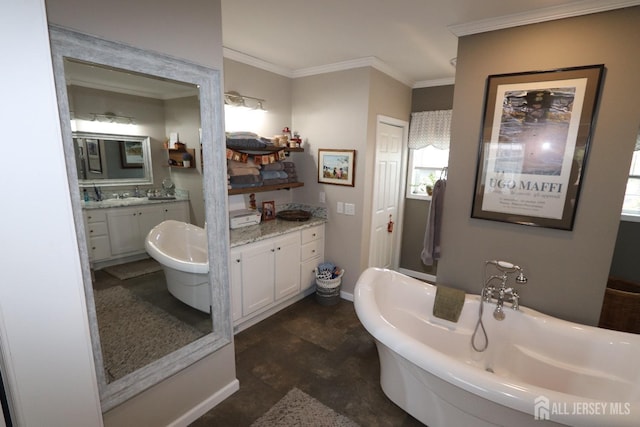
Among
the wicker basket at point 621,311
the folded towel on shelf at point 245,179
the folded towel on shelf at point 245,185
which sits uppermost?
the folded towel on shelf at point 245,179

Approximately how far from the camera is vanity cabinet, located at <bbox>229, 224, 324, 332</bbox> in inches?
104

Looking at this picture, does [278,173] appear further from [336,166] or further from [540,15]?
[540,15]

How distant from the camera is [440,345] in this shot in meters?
2.22

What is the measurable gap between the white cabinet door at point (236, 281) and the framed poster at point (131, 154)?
1068mm

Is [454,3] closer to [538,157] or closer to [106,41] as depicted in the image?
[538,157]

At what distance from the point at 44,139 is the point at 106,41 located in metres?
0.74

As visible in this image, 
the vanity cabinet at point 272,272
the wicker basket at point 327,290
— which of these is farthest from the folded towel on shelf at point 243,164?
the wicker basket at point 327,290

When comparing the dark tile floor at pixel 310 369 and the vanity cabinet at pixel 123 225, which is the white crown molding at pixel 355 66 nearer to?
the vanity cabinet at pixel 123 225

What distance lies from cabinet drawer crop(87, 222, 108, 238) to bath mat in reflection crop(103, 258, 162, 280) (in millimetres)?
189

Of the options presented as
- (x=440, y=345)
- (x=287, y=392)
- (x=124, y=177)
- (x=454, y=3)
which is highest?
(x=454, y=3)

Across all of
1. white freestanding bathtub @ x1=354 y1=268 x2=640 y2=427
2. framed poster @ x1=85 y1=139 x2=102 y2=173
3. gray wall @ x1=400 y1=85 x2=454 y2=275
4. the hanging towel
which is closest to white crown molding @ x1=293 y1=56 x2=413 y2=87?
gray wall @ x1=400 y1=85 x2=454 y2=275

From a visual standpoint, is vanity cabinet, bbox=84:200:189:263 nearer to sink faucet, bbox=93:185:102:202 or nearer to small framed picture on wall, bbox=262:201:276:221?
sink faucet, bbox=93:185:102:202

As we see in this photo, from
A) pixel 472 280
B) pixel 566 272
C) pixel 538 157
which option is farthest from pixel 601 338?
pixel 538 157

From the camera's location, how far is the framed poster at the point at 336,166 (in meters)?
3.27
